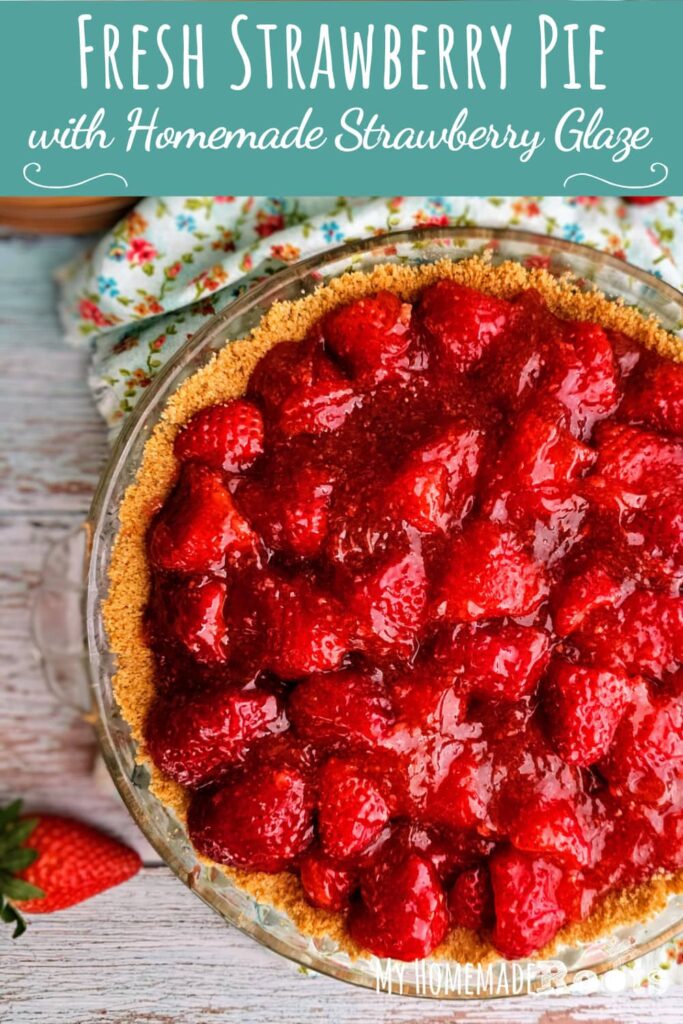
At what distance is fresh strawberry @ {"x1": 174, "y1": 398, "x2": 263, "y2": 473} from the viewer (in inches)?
69.4

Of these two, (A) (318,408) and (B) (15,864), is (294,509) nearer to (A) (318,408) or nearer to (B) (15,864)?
(A) (318,408)

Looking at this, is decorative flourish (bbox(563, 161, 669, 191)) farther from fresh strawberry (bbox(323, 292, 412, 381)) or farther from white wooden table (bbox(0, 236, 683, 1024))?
white wooden table (bbox(0, 236, 683, 1024))

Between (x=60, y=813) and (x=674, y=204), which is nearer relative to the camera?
(x=674, y=204)

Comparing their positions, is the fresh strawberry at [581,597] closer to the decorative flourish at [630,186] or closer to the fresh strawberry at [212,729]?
the fresh strawberry at [212,729]

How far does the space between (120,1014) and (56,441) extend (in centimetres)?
137

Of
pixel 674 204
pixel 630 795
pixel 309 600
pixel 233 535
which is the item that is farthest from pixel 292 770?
pixel 674 204

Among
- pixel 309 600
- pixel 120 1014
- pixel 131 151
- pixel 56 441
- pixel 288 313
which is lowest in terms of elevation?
pixel 120 1014

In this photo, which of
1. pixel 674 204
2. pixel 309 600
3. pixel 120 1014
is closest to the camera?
pixel 309 600

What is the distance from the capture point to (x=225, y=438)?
176 centimetres

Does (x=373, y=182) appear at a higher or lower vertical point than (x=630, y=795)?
higher

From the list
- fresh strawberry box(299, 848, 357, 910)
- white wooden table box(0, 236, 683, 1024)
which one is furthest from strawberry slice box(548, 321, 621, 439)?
white wooden table box(0, 236, 683, 1024)

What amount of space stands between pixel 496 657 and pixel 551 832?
32 cm

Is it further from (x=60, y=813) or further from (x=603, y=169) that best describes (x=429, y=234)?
(x=60, y=813)

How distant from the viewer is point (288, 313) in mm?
1838
